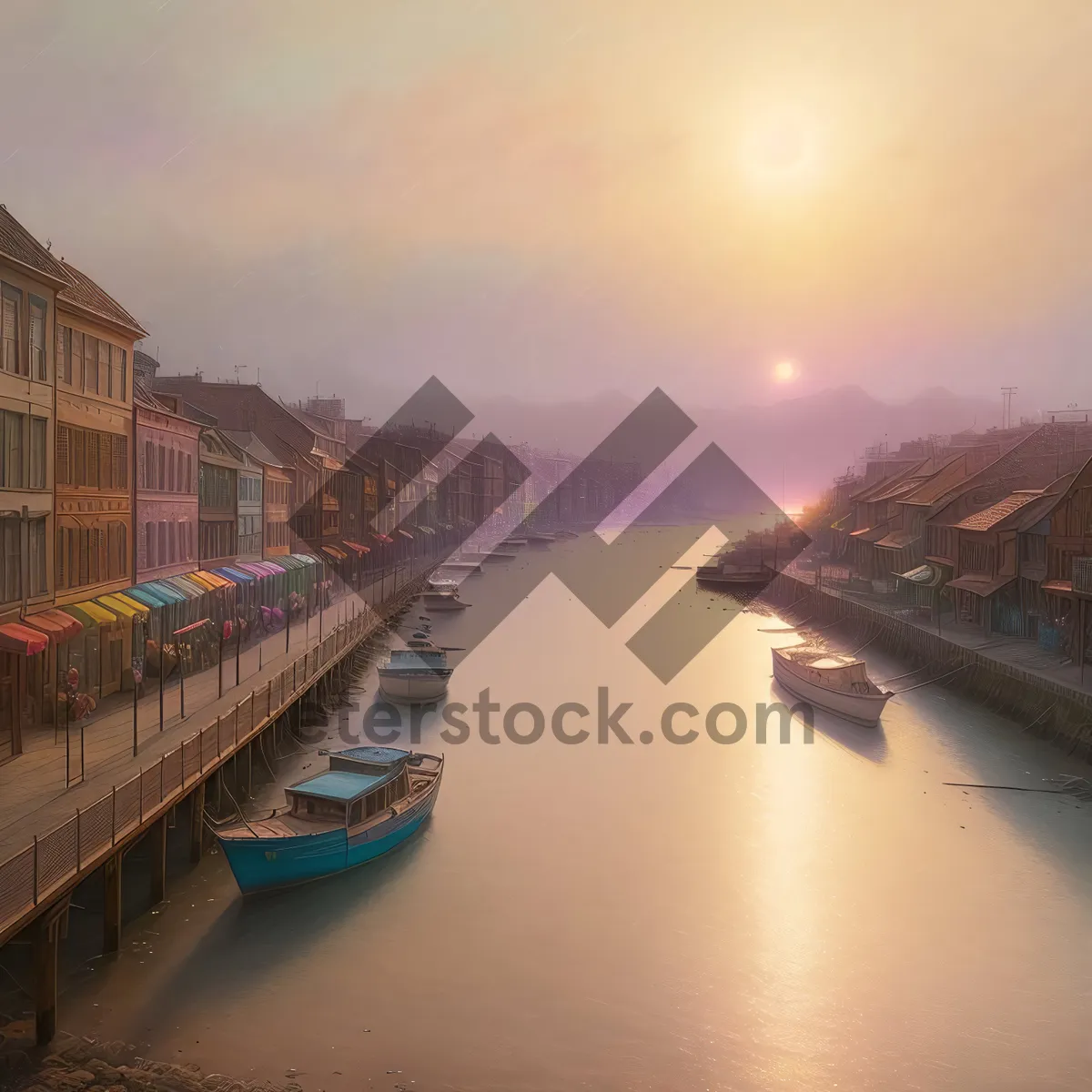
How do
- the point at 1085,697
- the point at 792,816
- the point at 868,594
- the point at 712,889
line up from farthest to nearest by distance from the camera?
the point at 868,594
the point at 1085,697
the point at 792,816
the point at 712,889

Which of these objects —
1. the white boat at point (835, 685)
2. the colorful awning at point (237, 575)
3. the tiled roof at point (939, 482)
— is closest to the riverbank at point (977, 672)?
the white boat at point (835, 685)

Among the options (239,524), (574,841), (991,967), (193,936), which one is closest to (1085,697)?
(991,967)

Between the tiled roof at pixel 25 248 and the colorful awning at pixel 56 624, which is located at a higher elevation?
the tiled roof at pixel 25 248

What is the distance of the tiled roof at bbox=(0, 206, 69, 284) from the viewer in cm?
2830

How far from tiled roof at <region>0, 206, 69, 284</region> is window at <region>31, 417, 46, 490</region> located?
4.42 m

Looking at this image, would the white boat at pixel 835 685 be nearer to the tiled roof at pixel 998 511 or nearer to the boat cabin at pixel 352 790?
the tiled roof at pixel 998 511

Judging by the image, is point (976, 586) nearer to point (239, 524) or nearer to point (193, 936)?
point (239, 524)

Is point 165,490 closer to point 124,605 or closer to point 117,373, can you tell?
point 117,373

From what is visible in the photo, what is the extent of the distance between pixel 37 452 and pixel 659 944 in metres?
22.6

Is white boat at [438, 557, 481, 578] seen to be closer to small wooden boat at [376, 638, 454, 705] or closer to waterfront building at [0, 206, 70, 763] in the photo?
small wooden boat at [376, 638, 454, 705]

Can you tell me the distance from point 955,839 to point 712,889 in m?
8.70

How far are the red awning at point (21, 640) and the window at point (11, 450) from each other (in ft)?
13.3

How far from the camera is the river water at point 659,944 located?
18.2 m

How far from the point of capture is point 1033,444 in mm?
65750
